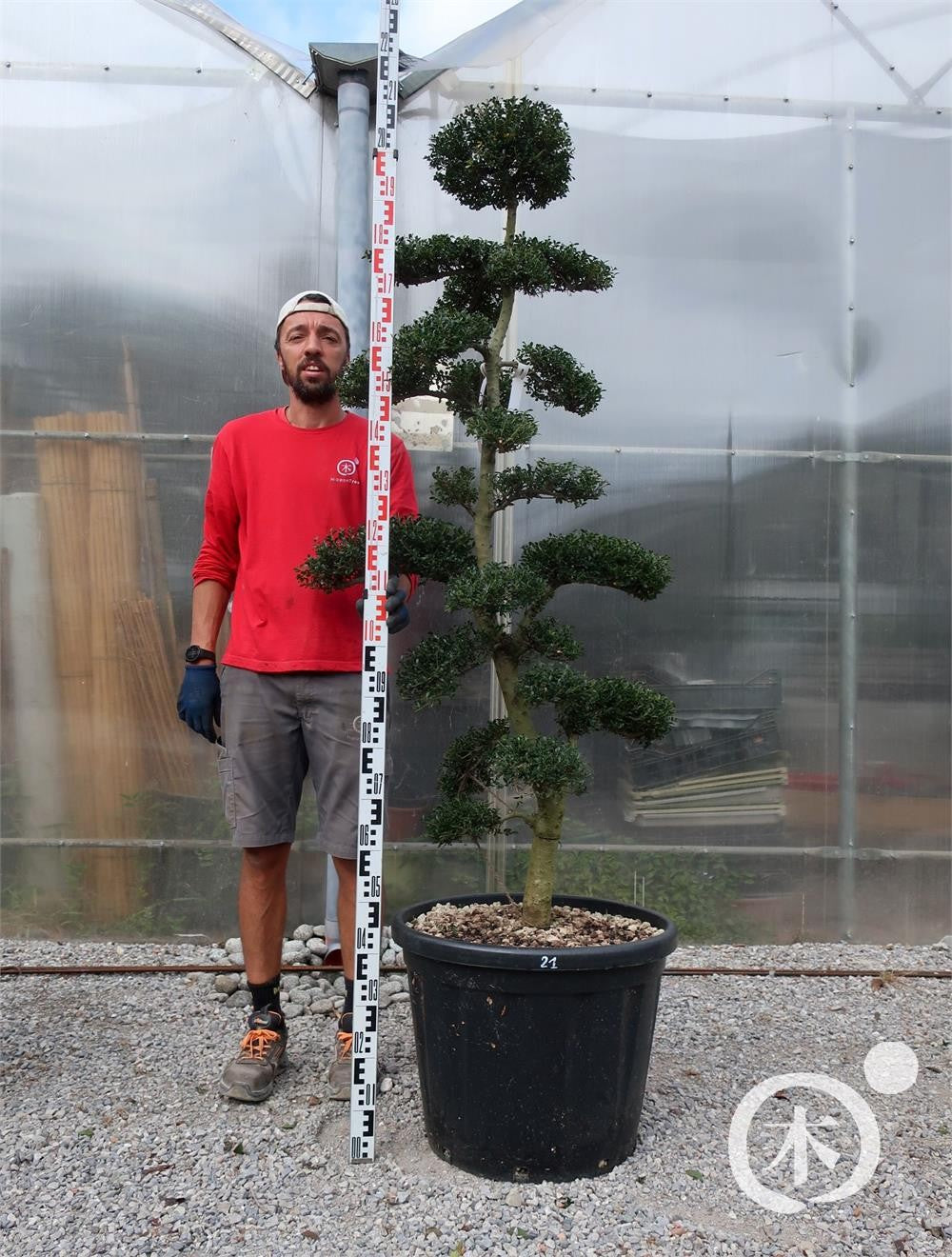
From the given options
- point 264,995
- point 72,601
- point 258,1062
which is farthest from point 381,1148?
point 72,601

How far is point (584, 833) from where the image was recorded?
12.5 feet

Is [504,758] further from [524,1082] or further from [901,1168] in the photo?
[901,1168]

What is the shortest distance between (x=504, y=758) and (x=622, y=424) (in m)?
1.77

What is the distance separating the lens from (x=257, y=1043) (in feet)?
8.80

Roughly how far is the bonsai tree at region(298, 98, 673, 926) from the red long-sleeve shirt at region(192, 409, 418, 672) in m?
0.13

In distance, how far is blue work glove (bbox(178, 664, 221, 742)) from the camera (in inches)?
114

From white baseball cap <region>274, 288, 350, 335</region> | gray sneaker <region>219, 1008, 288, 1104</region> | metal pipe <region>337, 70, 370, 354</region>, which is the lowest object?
gray sneaker <region>219, 1008, 288, 1104</region>

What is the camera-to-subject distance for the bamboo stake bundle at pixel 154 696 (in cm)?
373

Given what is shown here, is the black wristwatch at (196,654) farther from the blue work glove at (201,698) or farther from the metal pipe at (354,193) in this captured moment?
the metal pipe at (354,193)

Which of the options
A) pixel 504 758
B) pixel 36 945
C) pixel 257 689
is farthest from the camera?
pixel 36 945

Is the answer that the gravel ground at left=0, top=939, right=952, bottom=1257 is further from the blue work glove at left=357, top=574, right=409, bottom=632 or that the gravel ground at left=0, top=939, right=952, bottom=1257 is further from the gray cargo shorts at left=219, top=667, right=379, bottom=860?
the blue work glove at left=357, top=574, right=409, bottom=632

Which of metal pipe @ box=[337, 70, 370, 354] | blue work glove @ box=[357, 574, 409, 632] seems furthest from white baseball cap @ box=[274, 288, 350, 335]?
blue work glove @ box=[357, 574, 409, 632]

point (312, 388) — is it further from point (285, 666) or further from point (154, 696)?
point (154, 696)

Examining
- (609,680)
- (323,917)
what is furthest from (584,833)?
(609,680)
